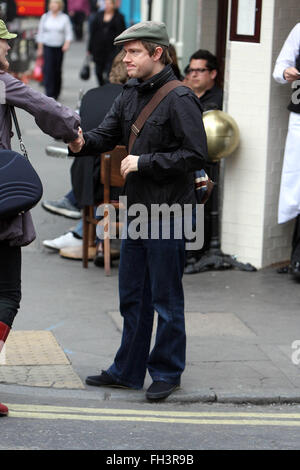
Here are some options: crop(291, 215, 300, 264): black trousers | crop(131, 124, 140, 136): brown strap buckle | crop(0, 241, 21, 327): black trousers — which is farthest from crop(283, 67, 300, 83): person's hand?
crop(0, 241, 21, 327): black trousers

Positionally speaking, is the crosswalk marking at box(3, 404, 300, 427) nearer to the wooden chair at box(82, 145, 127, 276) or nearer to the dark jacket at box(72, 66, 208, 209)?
the dark jacket at box(72, 66, 208, 209)

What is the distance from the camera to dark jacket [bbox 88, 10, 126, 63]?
60.2ft

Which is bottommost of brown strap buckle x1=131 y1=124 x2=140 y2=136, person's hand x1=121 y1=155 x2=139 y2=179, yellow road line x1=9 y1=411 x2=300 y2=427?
yellow road line x1=9 y1=411 x2=300 y2=427

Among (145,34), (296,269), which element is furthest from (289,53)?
(145,34)

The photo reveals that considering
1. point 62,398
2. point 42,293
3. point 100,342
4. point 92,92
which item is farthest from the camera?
point 92,92

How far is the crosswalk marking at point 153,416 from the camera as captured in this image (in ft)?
19.2

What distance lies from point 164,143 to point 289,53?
120 inches

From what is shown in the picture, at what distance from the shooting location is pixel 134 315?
6266mm

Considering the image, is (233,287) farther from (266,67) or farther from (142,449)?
(142,449)

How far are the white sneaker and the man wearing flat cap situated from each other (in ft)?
11.7

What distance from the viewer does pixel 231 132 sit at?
9016mm

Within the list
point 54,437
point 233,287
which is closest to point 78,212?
point 233,287

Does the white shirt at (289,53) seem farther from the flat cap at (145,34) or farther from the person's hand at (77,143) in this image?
the person's hand at (77,143)

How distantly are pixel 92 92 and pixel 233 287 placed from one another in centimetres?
210
